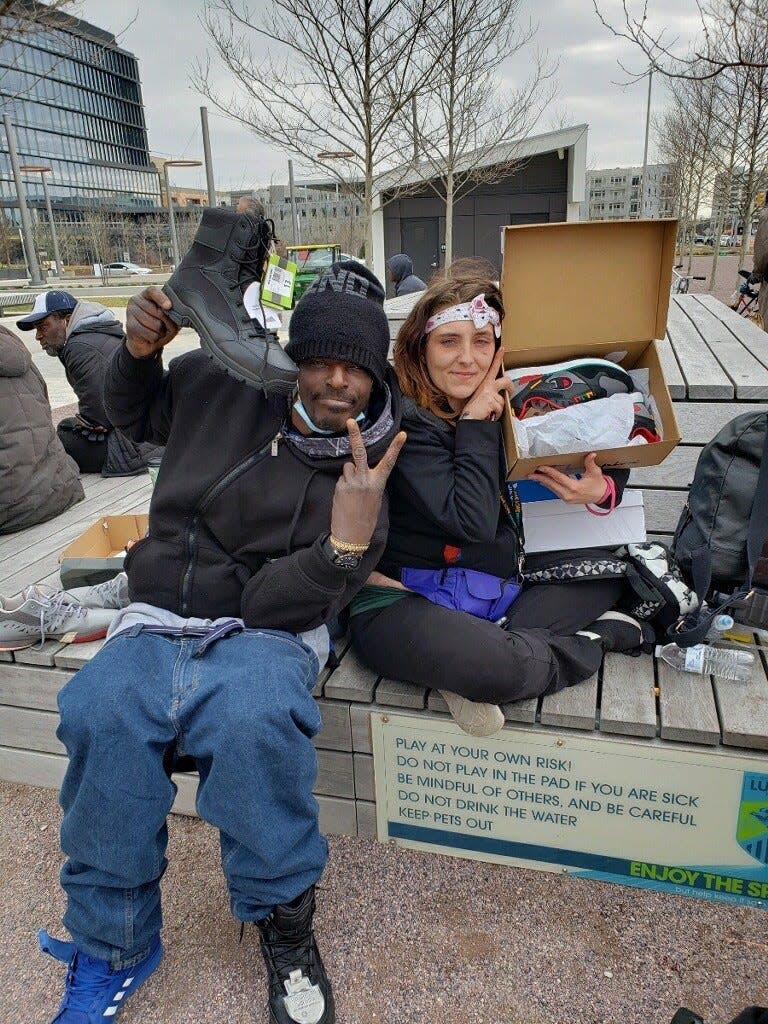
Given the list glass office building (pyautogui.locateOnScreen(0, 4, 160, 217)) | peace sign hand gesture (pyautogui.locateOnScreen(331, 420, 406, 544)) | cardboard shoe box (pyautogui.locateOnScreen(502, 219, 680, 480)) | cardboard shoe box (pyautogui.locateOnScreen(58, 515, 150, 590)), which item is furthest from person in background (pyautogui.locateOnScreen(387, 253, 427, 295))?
glass office building (pyautogui.locateOnScreen(0, 4, 160, 217))

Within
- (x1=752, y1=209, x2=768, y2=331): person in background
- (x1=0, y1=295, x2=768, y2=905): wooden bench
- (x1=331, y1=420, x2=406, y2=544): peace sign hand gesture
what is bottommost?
(x1=0, y1=295, x2=768, y2=905): wooden bench

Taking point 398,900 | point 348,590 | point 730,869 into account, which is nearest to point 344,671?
point 348,590

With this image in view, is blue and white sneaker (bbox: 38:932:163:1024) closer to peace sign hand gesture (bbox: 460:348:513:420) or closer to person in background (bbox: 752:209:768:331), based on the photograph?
peace sign hand gesture (bbox: 460:348:513:420)

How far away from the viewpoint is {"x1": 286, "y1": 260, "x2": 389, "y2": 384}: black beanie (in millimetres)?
1764

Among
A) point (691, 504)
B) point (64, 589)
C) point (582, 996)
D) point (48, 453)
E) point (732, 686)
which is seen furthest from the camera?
point (48, 453)

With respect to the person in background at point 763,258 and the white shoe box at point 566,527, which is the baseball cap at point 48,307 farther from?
the person in background at point 763,258

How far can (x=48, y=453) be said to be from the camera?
350cm

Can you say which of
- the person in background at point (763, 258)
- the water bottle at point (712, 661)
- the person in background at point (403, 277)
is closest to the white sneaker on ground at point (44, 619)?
the water bottle at point (712, 661)

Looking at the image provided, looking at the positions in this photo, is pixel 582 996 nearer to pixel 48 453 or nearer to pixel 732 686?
pixel 732 686

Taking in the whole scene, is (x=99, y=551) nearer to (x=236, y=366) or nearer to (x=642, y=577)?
(x=236, y=366)

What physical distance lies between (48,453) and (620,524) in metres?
2.74

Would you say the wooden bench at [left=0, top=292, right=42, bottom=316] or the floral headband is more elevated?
the floral headband

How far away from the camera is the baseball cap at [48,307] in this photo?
13.4 feet

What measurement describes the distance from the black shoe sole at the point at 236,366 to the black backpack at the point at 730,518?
1.36 m
